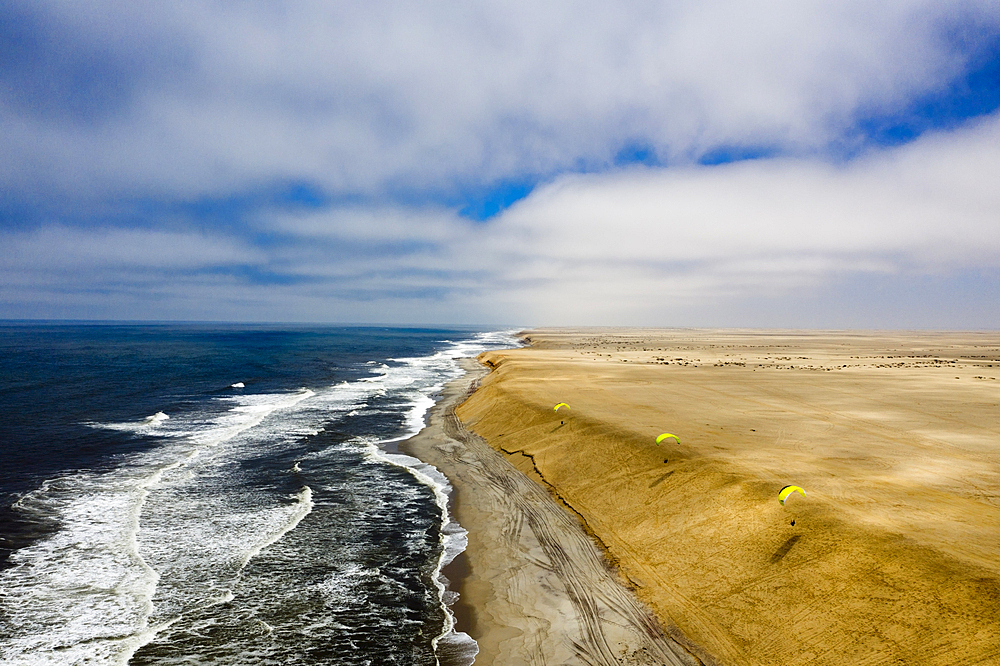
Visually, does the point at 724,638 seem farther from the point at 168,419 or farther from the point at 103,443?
the point at 168,419

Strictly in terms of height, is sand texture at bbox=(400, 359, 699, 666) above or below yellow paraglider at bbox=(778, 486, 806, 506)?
below

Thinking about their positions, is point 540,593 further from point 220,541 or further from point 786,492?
point 220,541

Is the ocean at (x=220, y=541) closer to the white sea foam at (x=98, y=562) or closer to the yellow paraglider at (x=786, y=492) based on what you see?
the white sea foam at (x=98, y=562)

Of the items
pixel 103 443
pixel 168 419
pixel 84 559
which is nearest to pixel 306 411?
pixel 168 419

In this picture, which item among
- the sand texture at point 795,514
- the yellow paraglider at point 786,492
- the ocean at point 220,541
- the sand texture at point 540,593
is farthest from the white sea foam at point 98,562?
the yellow paraglider at point 786,492

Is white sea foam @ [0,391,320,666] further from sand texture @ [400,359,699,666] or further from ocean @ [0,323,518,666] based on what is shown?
sand texture @ [400,359,699,666]

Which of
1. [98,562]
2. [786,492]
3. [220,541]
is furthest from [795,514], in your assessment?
[98,562]

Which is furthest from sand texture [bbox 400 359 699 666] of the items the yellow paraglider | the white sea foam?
the white sea foam
